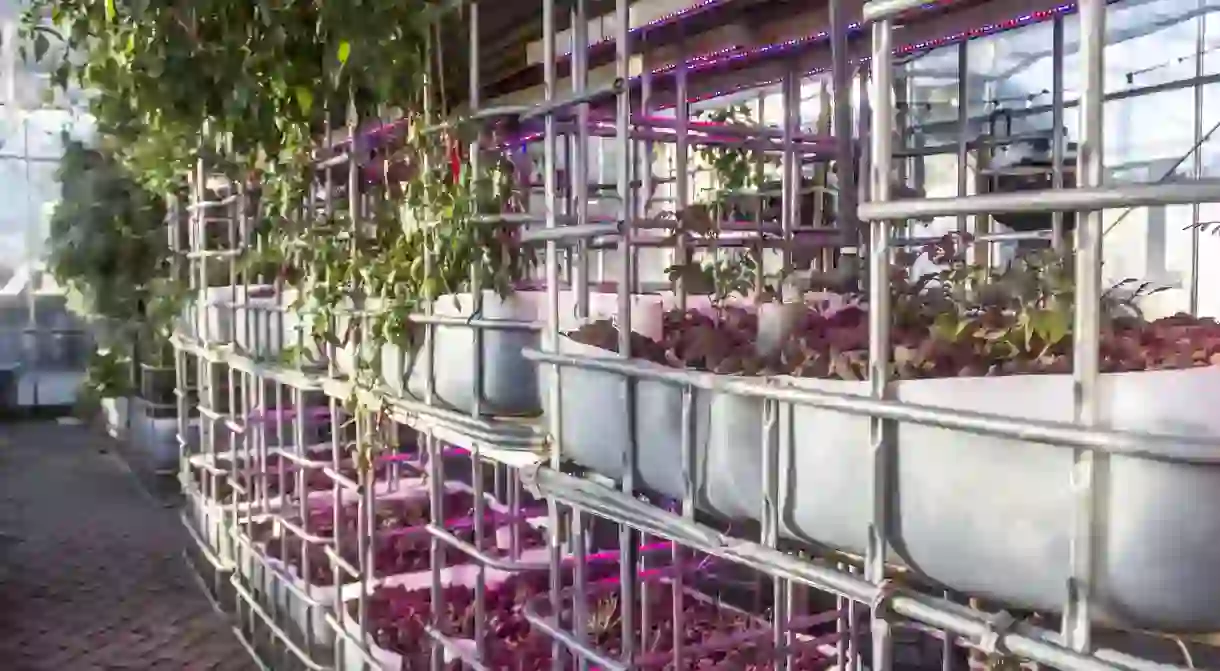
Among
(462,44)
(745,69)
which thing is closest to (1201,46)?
(745,69)

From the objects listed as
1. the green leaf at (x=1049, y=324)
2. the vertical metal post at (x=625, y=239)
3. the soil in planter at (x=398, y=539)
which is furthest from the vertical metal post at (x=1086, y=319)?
the soil in planter at (x=398, y=539)

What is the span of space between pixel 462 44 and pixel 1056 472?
1936 millimetres

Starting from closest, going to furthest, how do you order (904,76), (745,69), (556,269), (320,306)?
(556,269) → (320,306) → (745,69) → (904,76)

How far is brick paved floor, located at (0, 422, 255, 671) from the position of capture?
3900mm

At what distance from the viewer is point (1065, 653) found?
922mm

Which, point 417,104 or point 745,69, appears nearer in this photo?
point 417,104

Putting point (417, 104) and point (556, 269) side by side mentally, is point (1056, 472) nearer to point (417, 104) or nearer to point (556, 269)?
point (556, 269)

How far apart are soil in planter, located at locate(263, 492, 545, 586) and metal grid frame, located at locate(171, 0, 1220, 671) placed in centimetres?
7

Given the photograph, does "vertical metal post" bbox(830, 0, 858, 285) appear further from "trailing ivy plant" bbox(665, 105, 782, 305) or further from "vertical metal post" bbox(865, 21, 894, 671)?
"vertical metal post" bbox(865, 21, 894, 671)

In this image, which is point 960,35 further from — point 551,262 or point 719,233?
point 551,262

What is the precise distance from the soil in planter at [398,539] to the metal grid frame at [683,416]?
0.23 feet

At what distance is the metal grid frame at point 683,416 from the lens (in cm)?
91

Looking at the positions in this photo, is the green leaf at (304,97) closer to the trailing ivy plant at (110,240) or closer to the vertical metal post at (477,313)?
the vertical metal post at (477,313)

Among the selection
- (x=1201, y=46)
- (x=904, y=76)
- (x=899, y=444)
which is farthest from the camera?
(x=1201, y=46)
